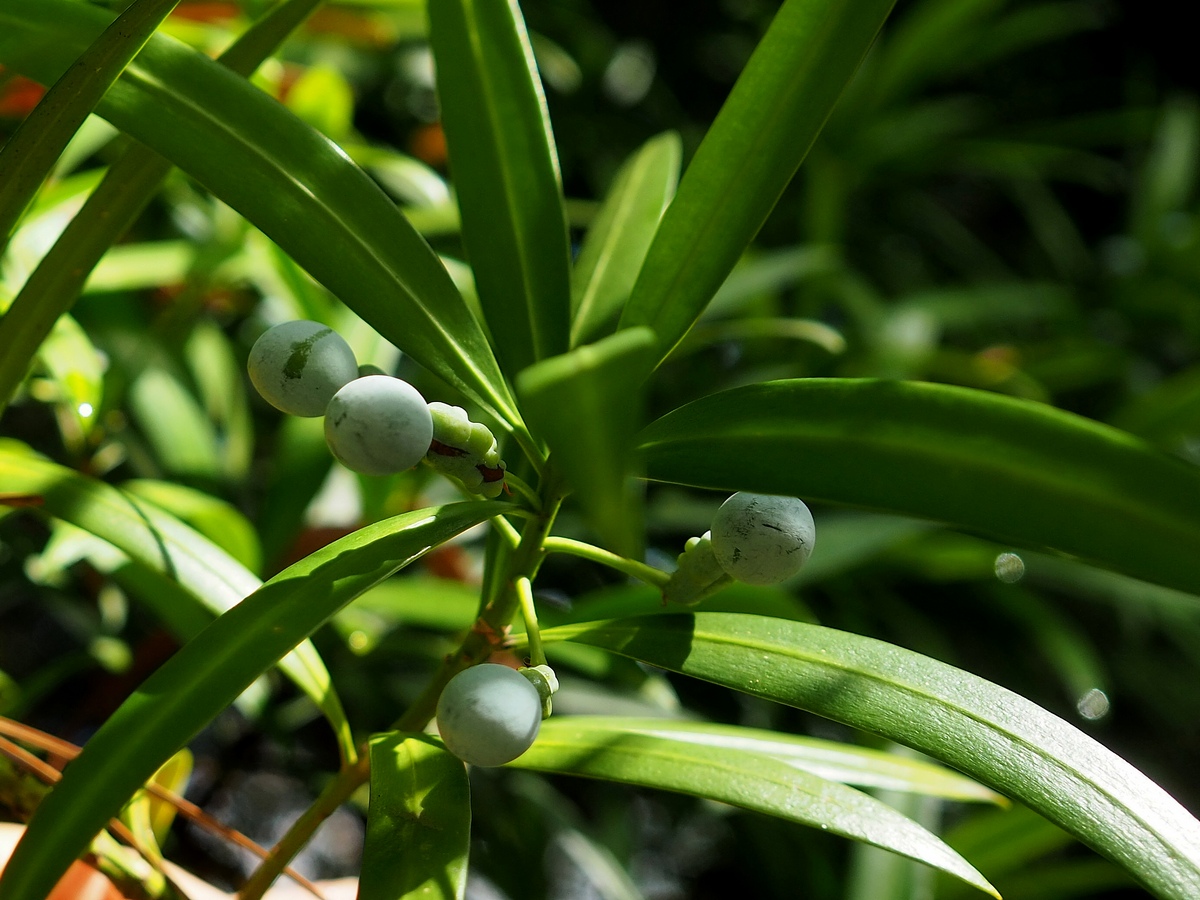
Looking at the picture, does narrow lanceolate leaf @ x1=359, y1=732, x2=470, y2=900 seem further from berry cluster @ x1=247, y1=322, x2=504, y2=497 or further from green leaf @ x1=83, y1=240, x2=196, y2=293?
green leaf @ x1=83, y1=240, x2=196, y2=293

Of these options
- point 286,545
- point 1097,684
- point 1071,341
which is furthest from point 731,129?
point 1071,341

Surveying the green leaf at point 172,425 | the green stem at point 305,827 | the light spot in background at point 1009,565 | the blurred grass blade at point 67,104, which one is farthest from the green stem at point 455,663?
the light spot in background at point 1009,565

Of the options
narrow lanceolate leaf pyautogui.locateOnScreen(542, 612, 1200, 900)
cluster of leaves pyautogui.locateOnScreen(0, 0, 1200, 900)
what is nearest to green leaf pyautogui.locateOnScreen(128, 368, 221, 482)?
cluster of leaves pyautogui.locateOnScreen(0, 0, 1200, 900)

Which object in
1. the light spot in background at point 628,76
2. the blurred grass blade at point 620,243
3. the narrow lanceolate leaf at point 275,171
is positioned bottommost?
the narrow lanceolate leaf at point 275,171

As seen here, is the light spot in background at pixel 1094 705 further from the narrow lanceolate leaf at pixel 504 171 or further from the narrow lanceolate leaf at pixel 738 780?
the narrow lanceolate leaf at pixel 504 171

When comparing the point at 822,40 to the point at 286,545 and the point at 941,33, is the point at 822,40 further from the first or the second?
the point at 941,33

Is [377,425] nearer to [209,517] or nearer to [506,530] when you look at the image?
[506,530]
